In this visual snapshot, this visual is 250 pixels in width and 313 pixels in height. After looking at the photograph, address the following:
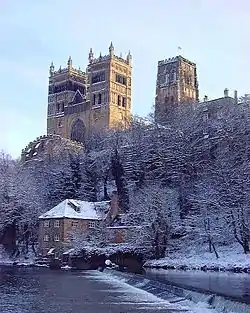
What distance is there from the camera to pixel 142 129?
97.4 meters

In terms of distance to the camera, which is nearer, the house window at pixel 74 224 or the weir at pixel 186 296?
the weir at pixel 186 296

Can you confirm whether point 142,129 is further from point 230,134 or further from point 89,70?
point 89,70

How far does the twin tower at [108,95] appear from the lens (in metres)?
150

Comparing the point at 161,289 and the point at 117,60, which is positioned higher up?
the point at 117,60

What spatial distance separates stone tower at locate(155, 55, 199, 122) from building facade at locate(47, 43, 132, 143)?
10.9 meters

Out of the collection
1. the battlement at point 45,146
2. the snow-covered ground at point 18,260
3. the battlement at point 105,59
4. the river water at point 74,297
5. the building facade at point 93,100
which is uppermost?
the battlement at point 105,59

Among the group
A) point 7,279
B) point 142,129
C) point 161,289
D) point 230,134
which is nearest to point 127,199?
point 230,134

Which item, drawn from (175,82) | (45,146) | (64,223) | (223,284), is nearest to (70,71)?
(175,82)

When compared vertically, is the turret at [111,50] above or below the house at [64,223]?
above

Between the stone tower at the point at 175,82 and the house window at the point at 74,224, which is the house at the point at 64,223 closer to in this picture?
the house window at the point at 74,224

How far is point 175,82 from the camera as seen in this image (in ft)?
493

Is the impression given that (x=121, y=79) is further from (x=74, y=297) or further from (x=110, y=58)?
(x=74, y=297)

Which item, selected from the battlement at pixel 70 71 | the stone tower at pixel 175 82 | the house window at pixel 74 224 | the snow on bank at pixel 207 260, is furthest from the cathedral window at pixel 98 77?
the snow on bank at pixel 207 260

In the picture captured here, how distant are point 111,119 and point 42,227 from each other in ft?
265
